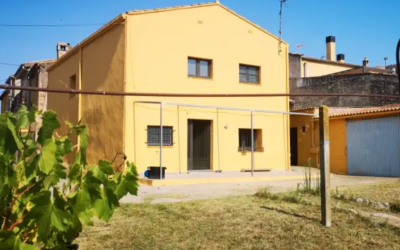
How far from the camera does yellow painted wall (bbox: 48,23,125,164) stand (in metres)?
14.0

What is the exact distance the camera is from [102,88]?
1520 centimetres

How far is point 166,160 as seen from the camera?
1416 cm

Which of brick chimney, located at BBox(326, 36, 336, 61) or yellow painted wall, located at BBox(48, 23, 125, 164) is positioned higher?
brick chimney, located at BBox(326, 36, 336, 61)

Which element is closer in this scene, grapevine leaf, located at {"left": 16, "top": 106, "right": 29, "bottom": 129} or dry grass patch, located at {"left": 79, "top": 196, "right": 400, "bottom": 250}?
grapevine leaf, located at {"left": 16, "top": 106, "right": 29, "bottom": 129}

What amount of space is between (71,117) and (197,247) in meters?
14.7

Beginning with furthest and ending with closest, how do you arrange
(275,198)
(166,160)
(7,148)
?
(166,160), (275,198), (7,148)

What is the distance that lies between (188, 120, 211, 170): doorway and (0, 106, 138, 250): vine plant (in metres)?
12.5

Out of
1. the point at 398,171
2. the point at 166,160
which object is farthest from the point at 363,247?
the point at 398,171

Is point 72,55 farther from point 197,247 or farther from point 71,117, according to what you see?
point 197,247

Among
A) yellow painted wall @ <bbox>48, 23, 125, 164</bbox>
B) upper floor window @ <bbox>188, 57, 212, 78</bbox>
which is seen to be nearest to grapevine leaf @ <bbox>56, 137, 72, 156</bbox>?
yellow painted wall @ <bbox>48, 23, 125, 164</bbox>

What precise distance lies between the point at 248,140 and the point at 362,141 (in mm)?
4979

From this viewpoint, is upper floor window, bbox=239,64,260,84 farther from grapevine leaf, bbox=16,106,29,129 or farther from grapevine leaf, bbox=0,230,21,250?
grapevine leaf, bbox=0,230,21,250

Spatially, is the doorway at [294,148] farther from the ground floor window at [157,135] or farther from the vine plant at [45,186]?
the vine plant at [45,186]

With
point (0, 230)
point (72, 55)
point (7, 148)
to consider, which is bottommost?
point (0, 230)
